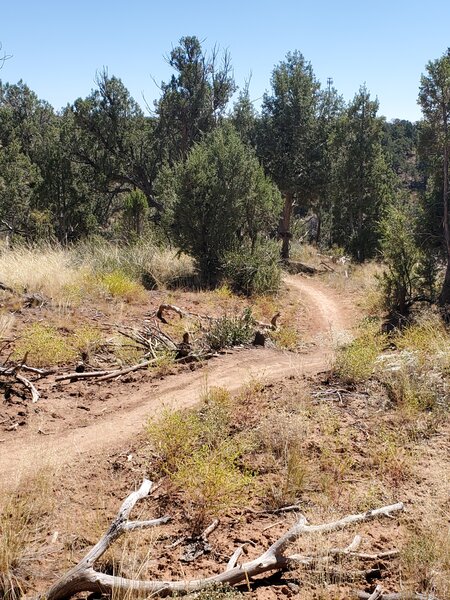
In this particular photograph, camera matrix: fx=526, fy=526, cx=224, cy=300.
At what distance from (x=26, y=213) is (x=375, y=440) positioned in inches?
864

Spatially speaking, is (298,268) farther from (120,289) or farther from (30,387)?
(30,387)

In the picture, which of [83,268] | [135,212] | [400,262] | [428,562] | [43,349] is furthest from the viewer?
[135,212]

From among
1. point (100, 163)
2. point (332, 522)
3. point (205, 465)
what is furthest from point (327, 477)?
point (100, 163)

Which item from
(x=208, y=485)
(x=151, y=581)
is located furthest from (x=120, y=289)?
(x=151, y=581)

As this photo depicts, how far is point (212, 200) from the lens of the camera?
14852mm

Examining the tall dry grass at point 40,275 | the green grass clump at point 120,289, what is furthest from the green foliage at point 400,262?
the tall dry grass at point 40,275

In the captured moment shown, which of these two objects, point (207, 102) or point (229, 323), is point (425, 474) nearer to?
point (229, 323)

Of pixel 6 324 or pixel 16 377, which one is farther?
pixel 6 324

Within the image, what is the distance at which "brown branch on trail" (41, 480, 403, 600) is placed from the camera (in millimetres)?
2984

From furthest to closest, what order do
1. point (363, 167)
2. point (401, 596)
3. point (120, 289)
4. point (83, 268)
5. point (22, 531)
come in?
point (363, 167)
point (83, 268)
point (120, 289)
point (22, 531)
point (401, 596)

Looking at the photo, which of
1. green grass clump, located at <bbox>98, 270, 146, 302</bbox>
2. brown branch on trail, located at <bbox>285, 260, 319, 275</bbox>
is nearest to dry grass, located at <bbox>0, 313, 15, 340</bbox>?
green grass clump, located at <bbox>98, 270, 146, 302</bbox>

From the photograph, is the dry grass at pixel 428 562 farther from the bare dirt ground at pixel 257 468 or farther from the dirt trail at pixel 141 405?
the dirt trail at pixel 141 405

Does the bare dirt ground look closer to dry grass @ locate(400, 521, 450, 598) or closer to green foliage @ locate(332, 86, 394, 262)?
dry grass @ locate(400, 521, 450, 598)

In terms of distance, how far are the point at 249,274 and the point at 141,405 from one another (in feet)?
29.0
